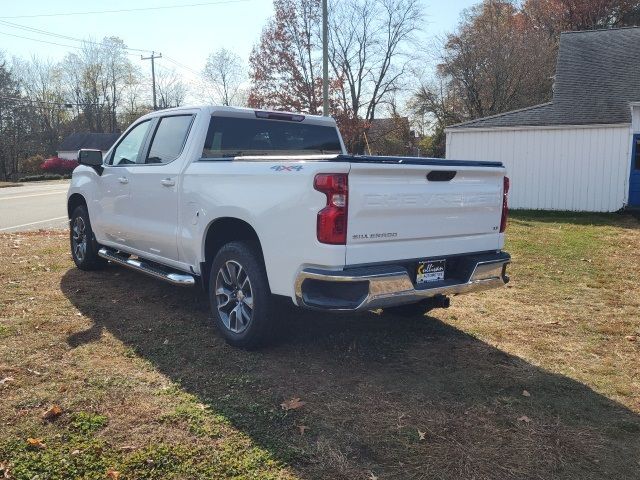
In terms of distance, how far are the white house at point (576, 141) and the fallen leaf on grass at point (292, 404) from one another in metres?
16.1

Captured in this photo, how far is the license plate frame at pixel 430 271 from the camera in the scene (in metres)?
4.27

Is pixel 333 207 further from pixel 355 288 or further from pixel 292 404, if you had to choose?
pixel 292 404

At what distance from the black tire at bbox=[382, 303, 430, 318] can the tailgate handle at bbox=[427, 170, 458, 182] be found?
5.10 ft

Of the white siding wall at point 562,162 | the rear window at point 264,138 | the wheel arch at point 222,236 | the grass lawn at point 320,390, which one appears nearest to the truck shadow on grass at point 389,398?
the grass lawn at point 320,390

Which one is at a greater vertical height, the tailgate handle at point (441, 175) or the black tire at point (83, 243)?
the tailgate handle at point (441, 175)

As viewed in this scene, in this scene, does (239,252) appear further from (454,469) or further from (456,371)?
(454,469)

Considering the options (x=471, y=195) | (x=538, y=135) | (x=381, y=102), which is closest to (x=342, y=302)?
(x=471, y=195)

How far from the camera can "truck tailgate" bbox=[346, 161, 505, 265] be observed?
3842 mm

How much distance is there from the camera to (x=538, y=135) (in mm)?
17953

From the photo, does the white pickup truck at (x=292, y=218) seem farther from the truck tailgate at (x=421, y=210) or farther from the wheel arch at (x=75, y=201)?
the wheel arch at (x=75, y=201)

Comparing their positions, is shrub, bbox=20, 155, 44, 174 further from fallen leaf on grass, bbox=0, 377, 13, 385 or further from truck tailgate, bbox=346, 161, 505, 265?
truck tailgate, bbox=346, 161, 505, 265

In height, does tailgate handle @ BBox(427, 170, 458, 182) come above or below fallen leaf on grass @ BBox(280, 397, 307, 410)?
above

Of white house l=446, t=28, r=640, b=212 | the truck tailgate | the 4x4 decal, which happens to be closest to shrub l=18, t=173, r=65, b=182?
white house l=446, t=28, r=640, b=212

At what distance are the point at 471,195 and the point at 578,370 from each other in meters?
1.61
